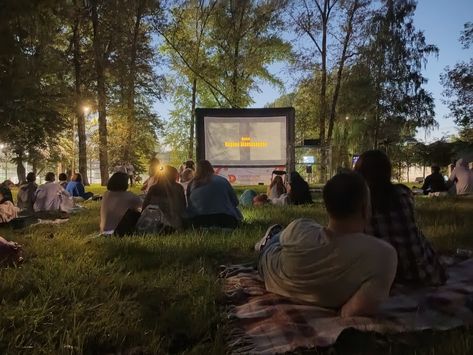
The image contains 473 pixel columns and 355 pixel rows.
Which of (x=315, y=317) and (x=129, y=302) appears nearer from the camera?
(x=315, y=317)

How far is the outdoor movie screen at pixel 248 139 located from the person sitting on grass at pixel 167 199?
38.6 feet

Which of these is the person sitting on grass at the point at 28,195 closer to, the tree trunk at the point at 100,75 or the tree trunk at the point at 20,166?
the tree trunk at the point at 20,166

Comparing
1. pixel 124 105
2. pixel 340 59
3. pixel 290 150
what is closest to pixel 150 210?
pixel 290 150

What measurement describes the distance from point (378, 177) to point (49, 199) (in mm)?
8994

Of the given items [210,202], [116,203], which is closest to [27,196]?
[116,203]

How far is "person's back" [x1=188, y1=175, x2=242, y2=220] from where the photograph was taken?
723 centimetres

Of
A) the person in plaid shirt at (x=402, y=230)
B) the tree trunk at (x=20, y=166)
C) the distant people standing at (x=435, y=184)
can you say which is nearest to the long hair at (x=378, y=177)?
the person in plaid shirt at (x=402, y=230)

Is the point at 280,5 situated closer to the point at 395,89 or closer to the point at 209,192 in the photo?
the point at 395,89

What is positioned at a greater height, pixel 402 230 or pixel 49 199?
pixel 402 230

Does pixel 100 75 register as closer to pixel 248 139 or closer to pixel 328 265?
pixel 248 139

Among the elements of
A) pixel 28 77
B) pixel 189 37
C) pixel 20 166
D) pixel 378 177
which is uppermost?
pixel 189 37

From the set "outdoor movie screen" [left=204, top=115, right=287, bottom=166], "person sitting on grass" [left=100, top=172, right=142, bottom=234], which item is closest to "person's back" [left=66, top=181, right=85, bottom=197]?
"outdoor movie screen" [left=204, top=115, right=287, bottom=166]

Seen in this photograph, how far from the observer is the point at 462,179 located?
1493cm

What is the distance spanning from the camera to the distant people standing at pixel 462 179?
14828mm
